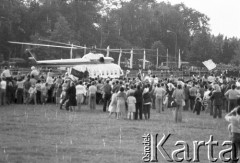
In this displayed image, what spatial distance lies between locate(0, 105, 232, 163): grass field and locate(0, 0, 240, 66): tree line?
54492mm

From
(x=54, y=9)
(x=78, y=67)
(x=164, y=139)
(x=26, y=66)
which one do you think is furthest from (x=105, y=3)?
(x=164, y=139)

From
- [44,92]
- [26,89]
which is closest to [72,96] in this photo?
[26,89]

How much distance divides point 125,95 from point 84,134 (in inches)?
281

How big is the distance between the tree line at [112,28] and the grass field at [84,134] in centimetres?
5449

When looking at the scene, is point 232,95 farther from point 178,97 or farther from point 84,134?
point 84,134

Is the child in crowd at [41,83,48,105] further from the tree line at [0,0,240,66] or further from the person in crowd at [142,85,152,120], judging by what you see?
the tree line at [0,0,240,66]

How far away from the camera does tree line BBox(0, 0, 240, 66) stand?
104 meters

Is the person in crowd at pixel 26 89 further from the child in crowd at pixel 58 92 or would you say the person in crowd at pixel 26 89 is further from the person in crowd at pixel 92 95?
the person in crowd at pixel 92 95

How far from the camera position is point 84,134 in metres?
22.9

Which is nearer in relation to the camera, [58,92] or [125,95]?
[125,95]

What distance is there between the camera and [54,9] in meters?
119

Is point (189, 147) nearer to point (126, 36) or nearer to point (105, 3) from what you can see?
point (126, 36)

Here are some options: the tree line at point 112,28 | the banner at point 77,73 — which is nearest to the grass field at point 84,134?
the banner at point 77,73

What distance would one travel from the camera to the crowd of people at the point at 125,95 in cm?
2975
